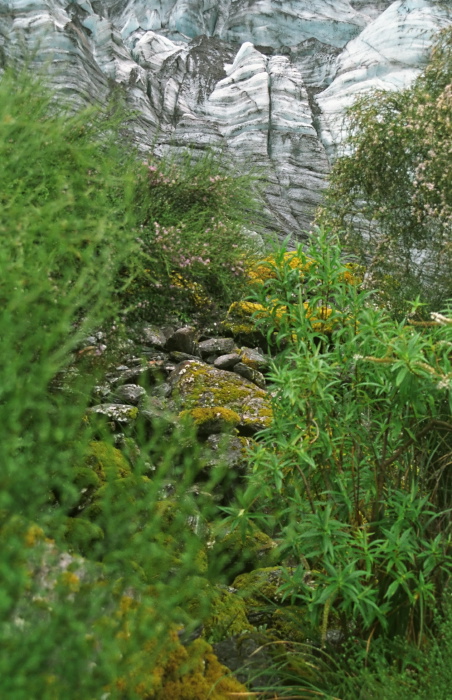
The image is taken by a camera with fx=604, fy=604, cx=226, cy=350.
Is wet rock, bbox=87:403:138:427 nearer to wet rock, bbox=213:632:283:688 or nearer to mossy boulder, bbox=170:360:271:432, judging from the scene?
mossy boulder, bbox=170:360:271:432

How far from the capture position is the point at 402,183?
10648 mm

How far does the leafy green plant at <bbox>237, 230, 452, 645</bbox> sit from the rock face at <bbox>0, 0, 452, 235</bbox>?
14.8 metres

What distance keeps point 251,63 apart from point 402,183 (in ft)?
48.1

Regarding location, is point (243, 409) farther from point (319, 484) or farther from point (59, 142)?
point (59, 142)

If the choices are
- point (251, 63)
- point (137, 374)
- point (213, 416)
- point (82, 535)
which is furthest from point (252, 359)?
point (251, 63)

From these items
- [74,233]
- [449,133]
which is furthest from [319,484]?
[449,133]

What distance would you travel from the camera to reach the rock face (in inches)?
776

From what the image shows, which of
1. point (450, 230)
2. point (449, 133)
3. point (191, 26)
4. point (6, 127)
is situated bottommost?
point (450, 230)

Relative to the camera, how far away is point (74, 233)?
256cm

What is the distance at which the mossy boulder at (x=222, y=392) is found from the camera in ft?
16.5

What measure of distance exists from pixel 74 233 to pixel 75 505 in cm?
132

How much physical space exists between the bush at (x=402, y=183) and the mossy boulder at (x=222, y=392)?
443cm

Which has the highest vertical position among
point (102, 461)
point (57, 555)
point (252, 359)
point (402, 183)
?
point (57, 555)

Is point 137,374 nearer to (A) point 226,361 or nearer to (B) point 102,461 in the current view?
(A) point 226,361
